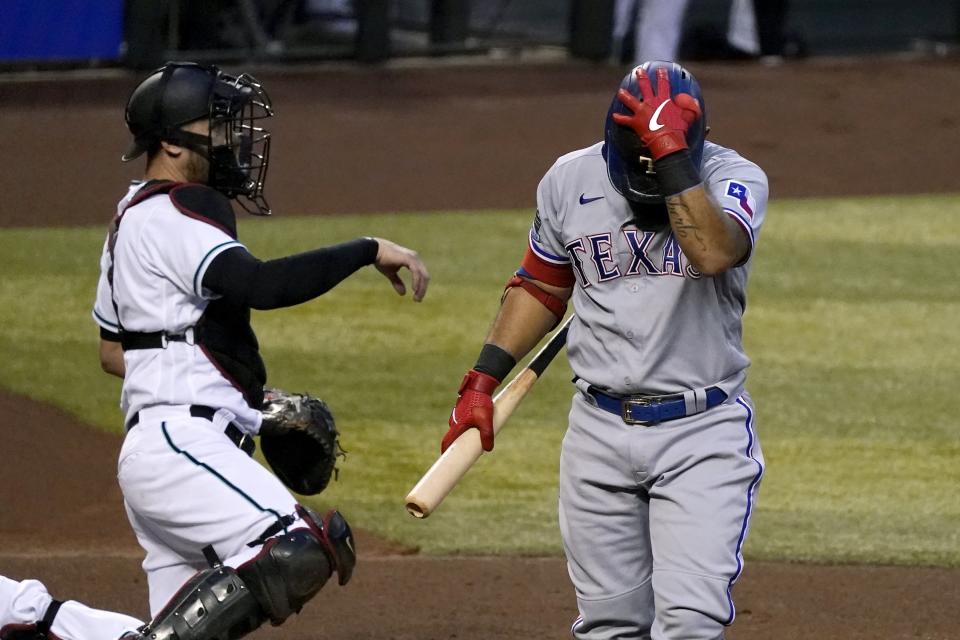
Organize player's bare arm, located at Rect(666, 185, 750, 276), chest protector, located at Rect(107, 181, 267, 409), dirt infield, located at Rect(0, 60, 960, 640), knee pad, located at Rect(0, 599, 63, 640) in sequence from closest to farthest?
player's bare arm, located at Rect(666, 185, 750, 276)
chest protector, located at Rect(107, 181, 267, 409)
knee pad, located at Rect(0, 599, 63, 640)
dirt infield, located at Rect(0, 60, 960, 640)

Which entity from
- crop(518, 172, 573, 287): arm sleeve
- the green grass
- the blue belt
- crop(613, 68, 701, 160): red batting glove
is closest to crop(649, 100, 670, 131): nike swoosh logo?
crop(613, 68, 701, 160): red batting glove

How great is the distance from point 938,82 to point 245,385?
44.3 feet

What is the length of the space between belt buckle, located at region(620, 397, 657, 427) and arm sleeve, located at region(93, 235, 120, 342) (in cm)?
127

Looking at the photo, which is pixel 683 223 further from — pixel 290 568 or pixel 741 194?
pixel 290 568

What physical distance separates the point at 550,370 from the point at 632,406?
4.61 m


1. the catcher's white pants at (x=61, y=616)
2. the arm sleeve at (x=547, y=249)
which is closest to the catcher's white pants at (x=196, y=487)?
the catcher's white pants at (x=61, y=616)

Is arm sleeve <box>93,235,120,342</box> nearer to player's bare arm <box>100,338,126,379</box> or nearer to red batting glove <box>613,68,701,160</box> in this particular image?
player's bare arm <box>100,338,126,379</box>

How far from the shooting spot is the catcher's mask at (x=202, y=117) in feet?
11.7

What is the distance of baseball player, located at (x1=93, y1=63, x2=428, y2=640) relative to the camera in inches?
130

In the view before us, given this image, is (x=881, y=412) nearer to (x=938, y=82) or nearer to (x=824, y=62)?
(x=938, y=82)

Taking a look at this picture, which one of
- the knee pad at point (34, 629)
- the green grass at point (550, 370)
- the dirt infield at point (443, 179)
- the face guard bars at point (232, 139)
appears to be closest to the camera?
the face guard bars at point (232, 139)

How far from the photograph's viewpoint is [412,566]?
5355mm

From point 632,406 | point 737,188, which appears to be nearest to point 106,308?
point 632,406

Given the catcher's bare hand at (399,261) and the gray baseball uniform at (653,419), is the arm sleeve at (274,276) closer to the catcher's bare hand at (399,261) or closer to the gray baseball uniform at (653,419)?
the catcher's bare hand at (399,261)
